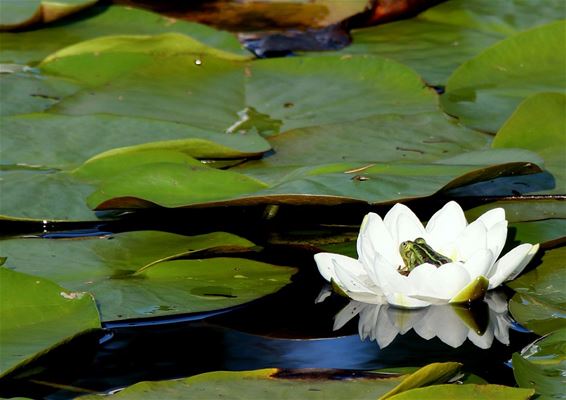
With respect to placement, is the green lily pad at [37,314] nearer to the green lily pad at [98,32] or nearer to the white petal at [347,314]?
the white petal at [347,314]

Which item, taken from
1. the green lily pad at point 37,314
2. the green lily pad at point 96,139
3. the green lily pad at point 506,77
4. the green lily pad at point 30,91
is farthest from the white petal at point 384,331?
the green lily pad at point 30,91

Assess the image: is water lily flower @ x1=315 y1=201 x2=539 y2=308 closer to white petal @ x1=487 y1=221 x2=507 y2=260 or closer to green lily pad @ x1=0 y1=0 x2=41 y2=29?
white petal @ x1=487 y1=221 x2=507 y2=260

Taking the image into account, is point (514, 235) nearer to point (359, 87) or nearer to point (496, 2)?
point (359, 87)

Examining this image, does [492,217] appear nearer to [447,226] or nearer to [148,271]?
[447,226]

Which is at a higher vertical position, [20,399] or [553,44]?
[553,44]

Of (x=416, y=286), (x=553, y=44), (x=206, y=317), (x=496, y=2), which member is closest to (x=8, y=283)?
(x=206, y=317)

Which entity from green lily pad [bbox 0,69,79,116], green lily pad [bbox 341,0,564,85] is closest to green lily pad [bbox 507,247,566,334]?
green lily pad [bbox 341,0,564,85]
